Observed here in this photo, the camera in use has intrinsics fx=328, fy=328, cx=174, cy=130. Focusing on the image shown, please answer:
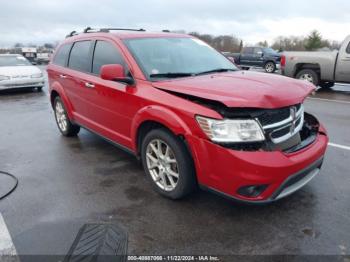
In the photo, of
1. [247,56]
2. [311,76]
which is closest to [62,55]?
[311,76]

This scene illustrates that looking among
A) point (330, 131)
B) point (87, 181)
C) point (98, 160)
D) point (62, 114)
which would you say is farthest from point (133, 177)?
point (330, 131)

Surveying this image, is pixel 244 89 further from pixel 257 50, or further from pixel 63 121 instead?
pixel 257 50

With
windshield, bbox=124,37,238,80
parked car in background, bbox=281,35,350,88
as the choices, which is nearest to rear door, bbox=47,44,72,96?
windshield, bbox=124,37,238,80

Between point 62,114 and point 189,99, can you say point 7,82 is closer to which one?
point 62,114

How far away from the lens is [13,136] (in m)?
6.34

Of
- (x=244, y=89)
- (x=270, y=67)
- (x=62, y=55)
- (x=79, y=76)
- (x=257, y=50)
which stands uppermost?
(x=62, y=55)

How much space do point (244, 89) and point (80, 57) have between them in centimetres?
311

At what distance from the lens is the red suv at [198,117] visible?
9.50ft

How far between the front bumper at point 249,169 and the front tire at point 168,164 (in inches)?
6.8

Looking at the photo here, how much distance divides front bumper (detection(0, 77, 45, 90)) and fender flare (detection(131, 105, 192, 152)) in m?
9.50

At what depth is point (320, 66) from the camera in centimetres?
1170

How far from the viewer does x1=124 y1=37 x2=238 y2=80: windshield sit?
3.87 m

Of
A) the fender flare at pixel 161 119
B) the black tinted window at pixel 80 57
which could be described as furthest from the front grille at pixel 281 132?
the black tinted window at pixel 80 57

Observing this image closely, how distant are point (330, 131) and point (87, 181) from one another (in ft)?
15.3
